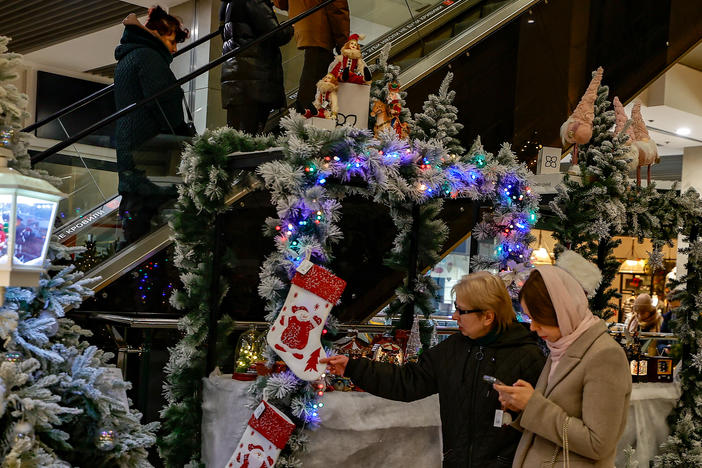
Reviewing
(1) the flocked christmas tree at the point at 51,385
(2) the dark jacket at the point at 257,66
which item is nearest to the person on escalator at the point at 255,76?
(2) the dark jacket at the point at 257,66

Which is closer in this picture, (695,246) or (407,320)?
(407,320)

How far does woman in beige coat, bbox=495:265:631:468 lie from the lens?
267 cm

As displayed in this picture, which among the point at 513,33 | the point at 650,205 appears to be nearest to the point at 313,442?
the point at 650,205

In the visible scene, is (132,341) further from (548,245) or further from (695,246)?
(548,245)

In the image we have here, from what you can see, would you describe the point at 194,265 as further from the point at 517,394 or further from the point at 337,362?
the point at 517,394

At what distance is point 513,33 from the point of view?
23.4 feet

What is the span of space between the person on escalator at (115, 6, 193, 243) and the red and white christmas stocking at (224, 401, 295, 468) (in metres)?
1.98

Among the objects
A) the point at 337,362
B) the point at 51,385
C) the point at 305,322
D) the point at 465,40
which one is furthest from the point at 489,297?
the point at 465,40

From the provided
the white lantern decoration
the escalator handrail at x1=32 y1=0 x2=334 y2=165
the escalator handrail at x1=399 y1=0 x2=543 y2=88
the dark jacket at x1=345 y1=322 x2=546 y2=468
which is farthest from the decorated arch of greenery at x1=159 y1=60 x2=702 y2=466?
the escalator handrail at x1=399 y1=0 x2=543 y2=88

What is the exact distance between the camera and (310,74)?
5.49 metres

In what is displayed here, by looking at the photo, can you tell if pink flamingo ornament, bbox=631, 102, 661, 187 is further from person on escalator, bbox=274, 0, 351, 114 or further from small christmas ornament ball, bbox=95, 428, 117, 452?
small christmas ornament ball, bbox=95, 428, 117, 452

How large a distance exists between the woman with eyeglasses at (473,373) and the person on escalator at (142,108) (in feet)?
7.39

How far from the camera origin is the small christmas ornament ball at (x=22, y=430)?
7.45 feet

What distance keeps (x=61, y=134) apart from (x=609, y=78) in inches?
203
